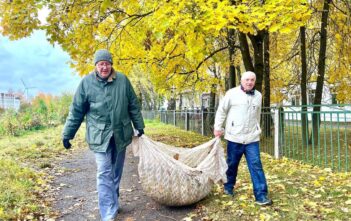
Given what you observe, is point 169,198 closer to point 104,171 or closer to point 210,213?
point 210,213

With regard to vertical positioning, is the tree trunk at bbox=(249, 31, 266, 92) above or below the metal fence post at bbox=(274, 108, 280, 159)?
above

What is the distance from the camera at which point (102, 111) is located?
4.50 m

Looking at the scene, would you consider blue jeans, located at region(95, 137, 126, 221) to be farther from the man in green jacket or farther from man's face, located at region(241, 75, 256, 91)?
man's face, located at region(241, 75, 256, 91)

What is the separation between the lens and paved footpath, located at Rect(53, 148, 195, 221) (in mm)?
4957

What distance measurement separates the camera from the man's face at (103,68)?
177 inches

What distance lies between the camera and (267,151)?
1045cm

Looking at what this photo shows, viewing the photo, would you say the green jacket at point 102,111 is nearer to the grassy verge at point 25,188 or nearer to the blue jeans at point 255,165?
the grassy verge at point 25,188

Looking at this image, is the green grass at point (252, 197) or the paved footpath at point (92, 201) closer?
the green grass at point (252, 197)

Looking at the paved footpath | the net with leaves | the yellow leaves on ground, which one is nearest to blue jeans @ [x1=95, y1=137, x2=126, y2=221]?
the paved footpath

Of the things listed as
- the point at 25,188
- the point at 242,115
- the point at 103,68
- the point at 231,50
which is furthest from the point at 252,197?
the point at 231,50

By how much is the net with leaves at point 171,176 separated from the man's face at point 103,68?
1.01m

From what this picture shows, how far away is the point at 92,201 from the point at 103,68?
7.61 ft

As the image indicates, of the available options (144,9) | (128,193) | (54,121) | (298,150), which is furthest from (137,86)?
(128,193)

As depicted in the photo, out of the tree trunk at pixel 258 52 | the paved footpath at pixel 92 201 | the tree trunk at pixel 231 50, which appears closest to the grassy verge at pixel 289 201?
the paved footpath at pixel 92 201
